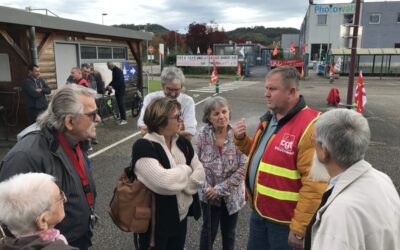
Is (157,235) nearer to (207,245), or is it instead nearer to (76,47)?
(207,245)

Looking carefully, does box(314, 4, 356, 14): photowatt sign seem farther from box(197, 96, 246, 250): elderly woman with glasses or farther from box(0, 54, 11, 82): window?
box(197, 96, 246, 250): elderly woman with glasses

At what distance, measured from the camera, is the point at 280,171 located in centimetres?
244

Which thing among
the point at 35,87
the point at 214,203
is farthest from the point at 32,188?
the point at 35,87

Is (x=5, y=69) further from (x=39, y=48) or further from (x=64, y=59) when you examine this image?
(x=64, y=59)

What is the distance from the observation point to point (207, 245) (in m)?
3.38

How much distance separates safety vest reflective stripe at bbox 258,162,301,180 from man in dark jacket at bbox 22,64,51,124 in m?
6.65

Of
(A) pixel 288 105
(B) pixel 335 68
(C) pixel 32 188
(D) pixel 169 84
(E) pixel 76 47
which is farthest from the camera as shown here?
(B) pixel 335 68

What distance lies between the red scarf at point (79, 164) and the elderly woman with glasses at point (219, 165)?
122cm

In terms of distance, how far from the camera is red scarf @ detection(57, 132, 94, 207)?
2223mm

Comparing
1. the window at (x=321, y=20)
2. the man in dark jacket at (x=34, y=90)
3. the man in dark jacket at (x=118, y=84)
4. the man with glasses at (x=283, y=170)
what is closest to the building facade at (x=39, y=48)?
the man in dark jacket at (x=34, y=90)

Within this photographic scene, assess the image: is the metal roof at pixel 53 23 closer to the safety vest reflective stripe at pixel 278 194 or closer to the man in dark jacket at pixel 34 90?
the man in dark jacket at pixel 34 90

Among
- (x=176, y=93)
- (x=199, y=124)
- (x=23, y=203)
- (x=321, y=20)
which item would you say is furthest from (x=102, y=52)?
(x=321, y=20)

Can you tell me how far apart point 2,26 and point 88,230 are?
7.18 meters

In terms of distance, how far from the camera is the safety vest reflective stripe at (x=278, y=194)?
2.44m
